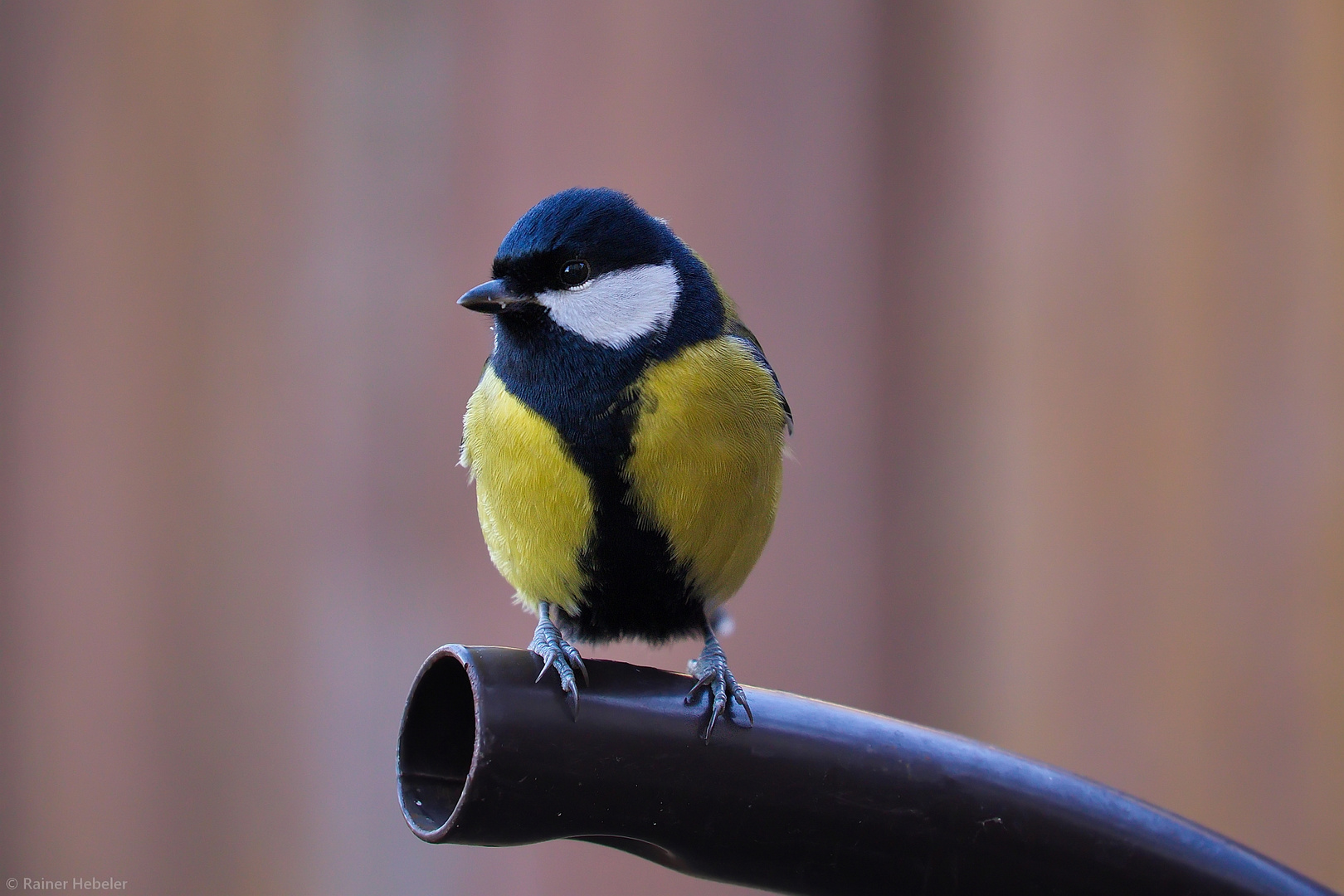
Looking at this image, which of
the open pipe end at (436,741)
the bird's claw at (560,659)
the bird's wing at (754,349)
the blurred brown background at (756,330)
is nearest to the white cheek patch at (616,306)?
the bird's wing at (754,349)

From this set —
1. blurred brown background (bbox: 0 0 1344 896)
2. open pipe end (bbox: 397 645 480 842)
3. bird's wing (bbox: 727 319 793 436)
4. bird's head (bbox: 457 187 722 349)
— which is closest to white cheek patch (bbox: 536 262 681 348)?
bird's head (bbox: 457 187 722 349)

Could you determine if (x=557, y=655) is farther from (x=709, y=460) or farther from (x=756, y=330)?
(x=756, y=330)

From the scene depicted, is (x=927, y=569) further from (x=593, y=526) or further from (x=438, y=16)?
(x=438, y=16)

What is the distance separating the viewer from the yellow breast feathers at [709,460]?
1.01 meters

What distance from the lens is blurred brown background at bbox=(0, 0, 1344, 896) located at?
1891 mm

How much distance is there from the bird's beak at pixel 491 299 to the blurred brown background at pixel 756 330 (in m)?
1.03

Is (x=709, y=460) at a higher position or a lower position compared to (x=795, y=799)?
higher

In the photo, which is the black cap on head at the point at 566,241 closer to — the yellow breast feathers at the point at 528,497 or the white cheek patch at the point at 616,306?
the white cheek patch at the point at 616,306

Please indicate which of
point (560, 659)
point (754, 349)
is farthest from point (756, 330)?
point (560, 659)

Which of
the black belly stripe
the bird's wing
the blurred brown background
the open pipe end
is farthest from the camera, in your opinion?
the blurred brown background

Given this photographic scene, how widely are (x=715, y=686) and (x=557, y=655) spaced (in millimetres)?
133

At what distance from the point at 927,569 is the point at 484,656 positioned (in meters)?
1.58

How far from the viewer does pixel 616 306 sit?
1087mm

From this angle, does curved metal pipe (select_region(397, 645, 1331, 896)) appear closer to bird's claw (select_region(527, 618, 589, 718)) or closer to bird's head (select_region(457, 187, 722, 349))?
bird's claw (select_region(527, 618, 589, 718))
